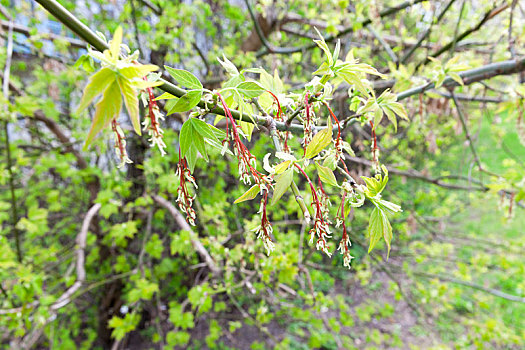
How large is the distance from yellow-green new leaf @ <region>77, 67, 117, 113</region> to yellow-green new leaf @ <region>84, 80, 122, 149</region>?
0.03 feet

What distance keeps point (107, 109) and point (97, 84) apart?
49mm

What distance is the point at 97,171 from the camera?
10.3ft

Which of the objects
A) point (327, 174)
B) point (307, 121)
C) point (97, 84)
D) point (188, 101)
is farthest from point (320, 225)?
point (97, 84)

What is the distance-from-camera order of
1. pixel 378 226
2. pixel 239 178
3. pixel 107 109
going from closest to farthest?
1. pixel 107 109
2. pixel 378 226
3. pixel 239 178

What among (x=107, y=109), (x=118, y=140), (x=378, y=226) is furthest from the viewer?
(x=378, y=226)

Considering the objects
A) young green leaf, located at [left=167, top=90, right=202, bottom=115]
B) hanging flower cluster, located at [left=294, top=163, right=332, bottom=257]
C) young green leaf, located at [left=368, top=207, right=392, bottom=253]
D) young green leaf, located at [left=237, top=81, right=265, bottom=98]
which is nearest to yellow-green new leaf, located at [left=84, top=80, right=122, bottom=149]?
young green leaf, located at [left=167, top=90, right=202, bottom=115]

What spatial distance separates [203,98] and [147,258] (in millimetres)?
2969

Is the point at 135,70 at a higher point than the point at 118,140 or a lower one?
higher

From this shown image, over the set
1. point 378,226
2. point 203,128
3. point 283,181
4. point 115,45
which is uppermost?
point 115,45

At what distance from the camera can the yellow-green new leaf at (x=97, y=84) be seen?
474 mm

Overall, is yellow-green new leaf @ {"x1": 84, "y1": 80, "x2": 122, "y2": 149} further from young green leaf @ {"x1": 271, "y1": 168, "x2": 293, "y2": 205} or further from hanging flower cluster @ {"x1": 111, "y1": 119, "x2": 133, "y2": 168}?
young green leaf @ {"x1": 271, "y1": 168, "x2": 293, "y2": 205}

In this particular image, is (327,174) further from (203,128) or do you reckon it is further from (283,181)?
(203,128)

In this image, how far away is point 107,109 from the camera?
0.47m

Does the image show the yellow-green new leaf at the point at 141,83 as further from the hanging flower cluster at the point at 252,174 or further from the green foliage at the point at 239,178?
the hanging flower cluster at the point at 252,174
